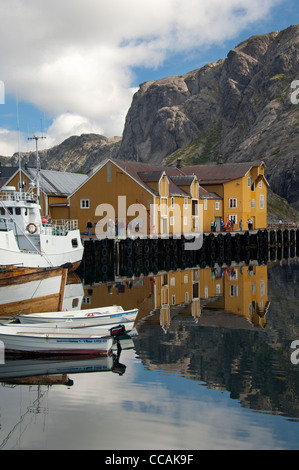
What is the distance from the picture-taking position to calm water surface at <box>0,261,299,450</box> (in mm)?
12109

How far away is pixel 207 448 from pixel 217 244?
49.7 metres

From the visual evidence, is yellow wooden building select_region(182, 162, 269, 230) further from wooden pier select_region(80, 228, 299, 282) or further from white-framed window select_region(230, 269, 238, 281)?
white-framed window select_region(230, 269, 238, 281)

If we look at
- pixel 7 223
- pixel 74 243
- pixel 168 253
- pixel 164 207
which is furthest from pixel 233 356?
pixel 164 207

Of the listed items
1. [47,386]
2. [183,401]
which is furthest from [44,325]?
[183,401]

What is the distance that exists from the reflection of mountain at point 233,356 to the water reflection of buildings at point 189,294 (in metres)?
1.24

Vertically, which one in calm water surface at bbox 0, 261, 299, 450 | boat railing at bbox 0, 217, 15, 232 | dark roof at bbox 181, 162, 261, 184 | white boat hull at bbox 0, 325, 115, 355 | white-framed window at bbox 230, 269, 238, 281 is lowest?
calm water surface at bbox 0, 261, 299, 450

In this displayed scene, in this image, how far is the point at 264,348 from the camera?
19.5 metres

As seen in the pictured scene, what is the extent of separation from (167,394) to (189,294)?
59.4 feet

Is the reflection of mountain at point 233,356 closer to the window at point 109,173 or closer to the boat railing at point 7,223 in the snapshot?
the boat railing at point 7,223

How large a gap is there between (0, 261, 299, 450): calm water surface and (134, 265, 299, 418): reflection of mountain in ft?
0.11

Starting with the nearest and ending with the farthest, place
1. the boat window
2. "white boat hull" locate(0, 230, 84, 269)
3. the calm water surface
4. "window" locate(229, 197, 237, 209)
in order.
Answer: the calm water surface < "white boat hull" locate(0, 230, 84, 269) < the boat window < "window" locate(229, 197, 237, 209)

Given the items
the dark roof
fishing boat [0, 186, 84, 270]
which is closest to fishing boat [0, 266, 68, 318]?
fishing boat [0, 186, 84, 270]

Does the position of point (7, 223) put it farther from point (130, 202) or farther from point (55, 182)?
point (55, 182)
